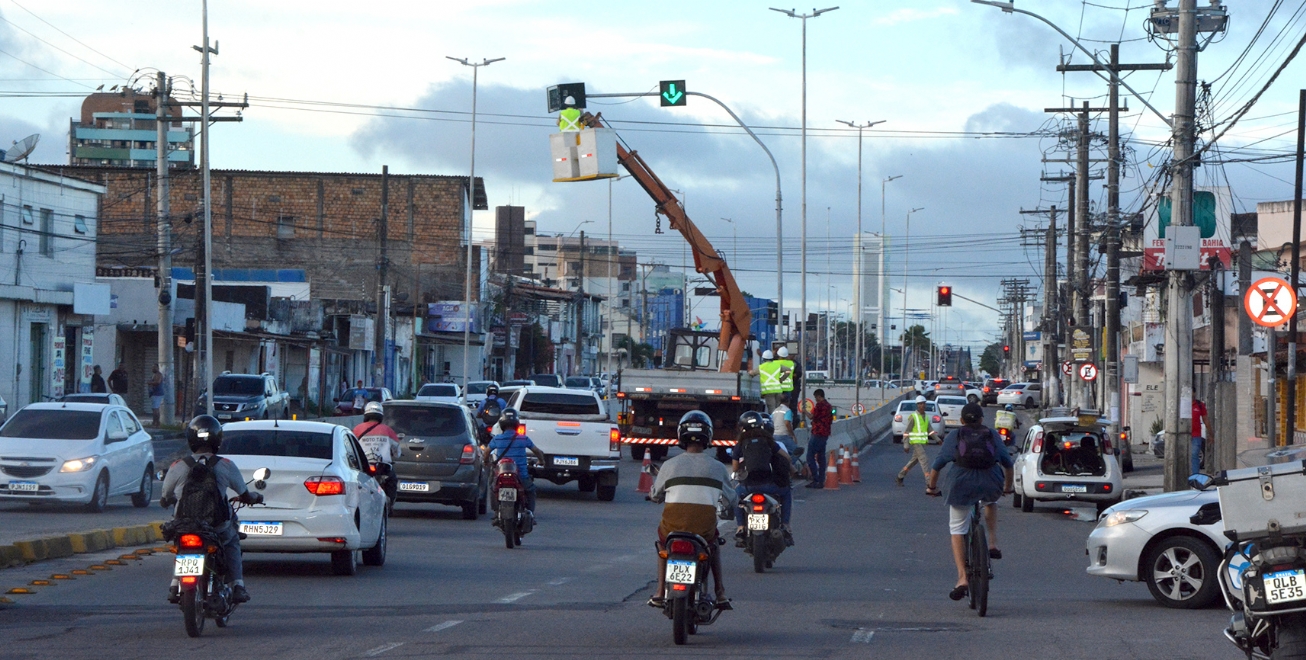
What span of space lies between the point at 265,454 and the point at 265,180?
237ft

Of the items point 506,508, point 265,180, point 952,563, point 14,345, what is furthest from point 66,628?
point 265,180

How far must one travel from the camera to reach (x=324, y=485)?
13.8m

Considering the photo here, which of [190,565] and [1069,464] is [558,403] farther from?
[190,565]

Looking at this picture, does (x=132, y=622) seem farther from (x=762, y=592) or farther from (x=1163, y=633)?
(x=1163, y=633)

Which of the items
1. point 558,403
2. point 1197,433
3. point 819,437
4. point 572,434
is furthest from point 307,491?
point 1197,433

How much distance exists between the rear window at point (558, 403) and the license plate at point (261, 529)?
39.9 ft

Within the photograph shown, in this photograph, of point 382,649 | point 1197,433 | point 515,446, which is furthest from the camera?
point 1197,433

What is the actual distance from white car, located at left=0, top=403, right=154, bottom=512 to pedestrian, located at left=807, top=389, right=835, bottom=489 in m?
13.1

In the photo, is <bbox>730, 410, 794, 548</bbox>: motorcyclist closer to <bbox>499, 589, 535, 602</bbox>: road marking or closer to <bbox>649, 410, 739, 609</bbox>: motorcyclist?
<bbox>499, 589, 535, 602</bbox>: road marking

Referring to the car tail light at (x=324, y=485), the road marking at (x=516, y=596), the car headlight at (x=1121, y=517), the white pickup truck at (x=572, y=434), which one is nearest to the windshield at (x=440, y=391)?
the white pickup truck at (x=572, y=434)

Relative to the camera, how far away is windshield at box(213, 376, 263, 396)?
143 ft

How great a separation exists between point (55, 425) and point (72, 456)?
2.64 feet

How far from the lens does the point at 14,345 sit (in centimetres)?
4356

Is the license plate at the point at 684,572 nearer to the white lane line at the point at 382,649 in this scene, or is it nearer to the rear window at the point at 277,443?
the white lane line at the point at 382,649
